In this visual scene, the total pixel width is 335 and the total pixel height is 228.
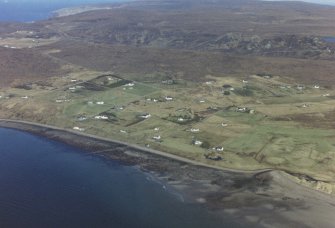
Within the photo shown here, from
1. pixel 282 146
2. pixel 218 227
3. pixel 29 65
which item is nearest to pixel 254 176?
pixel 282 146

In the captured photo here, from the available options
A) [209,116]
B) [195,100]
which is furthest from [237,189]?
[195,100]

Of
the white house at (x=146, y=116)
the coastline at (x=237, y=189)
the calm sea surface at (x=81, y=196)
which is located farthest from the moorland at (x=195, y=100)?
the calm sea surface at (x=81, y=196)

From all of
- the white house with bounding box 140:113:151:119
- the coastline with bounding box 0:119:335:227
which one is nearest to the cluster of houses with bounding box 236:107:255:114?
the white house with bounding box 140:113:151:119

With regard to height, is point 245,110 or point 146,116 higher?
point 245,110

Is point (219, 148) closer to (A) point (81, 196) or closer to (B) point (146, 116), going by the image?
(B) point (146, 116)

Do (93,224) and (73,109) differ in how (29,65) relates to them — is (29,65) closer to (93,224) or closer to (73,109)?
(73,109)

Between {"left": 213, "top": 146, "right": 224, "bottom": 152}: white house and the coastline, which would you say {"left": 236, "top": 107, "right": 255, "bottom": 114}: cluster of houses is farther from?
the coastline
